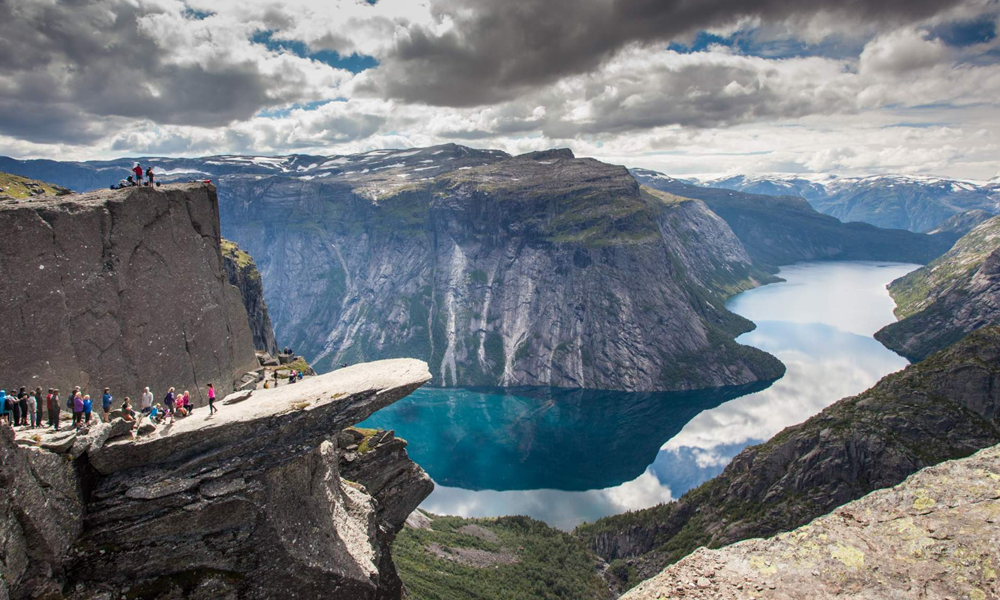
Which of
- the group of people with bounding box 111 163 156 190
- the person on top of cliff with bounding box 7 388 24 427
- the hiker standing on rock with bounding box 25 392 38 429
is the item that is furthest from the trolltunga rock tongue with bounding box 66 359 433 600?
the group of people with bounding box 111 163 156 190

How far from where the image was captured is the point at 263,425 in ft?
84.1

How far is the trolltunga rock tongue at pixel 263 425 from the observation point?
74.6 ft

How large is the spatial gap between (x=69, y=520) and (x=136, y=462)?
306cm

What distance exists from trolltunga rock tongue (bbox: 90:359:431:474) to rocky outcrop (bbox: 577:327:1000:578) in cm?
7536

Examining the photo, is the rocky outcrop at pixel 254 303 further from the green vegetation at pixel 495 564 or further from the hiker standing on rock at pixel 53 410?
the hiker standing on rock at pixel 53 410

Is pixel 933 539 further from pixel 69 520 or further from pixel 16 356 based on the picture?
pixel 16 356

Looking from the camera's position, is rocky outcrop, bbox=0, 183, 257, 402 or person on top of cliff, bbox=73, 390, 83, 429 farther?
rocky outcrop, bbox=0, 183, 257, 402

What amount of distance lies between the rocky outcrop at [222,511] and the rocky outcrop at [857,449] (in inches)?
2949

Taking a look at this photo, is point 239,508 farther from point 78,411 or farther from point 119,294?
point 119,294

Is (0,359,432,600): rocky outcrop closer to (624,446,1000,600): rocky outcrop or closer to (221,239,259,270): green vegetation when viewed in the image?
(624,446,1000,600): rocky outcrop

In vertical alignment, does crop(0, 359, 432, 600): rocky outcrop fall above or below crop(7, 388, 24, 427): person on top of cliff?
below

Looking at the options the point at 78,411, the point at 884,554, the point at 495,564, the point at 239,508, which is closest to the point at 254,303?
the point at 495,564

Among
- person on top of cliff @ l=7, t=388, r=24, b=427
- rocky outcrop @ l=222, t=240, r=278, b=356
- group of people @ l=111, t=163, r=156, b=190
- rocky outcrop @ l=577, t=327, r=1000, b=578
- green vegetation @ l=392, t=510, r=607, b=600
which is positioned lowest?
green vegetation @ l=392, t=510, r=607, b=600

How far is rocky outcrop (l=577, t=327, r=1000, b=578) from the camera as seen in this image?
79188 mm
